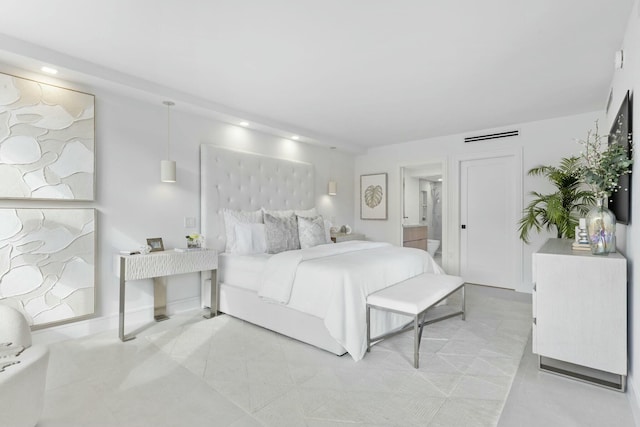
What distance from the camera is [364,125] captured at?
477cm

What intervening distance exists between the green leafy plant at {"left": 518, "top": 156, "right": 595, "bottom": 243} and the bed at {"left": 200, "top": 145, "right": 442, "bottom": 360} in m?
1.61

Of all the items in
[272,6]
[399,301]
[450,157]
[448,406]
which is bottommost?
[448,406]

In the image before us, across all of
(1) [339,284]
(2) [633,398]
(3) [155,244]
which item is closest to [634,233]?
(2) [633,398]

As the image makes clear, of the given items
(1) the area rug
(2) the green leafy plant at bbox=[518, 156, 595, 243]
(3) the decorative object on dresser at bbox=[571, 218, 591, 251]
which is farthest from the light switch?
(2) the green leafy plant at bbox=[518, 156, 595, 243]

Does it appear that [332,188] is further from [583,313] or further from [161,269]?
[583,313]

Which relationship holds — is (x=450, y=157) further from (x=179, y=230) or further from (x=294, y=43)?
(x=179, y=230)

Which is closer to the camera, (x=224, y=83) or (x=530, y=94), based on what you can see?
(x=224, y=83)

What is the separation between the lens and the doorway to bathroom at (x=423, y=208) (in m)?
7.37

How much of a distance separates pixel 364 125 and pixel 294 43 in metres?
2.47

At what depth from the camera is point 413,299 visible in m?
2.51

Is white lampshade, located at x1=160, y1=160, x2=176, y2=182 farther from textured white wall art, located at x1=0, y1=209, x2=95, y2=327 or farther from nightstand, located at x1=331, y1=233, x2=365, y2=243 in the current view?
nightstand, located at x1=331, y1=233, x2=365, y2=243

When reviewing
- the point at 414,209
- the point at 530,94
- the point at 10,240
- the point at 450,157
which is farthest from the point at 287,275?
the point at 414,209

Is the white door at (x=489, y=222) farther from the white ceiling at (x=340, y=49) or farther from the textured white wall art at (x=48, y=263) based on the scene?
the textured white wall art at (x=48, y=263)

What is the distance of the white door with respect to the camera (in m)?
4.80
